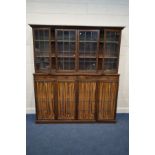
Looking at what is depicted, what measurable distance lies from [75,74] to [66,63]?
1.22 feet

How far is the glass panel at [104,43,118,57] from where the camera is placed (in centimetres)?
382

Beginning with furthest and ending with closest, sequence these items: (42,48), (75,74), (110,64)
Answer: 1. (110,64)
2. (42,48)
3. (75,74)

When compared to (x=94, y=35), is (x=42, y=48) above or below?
below

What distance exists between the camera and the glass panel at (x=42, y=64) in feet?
12.5

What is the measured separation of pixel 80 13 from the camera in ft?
13.4

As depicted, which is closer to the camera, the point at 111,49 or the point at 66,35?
the point at 66,35

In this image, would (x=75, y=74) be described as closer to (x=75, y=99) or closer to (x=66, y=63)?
(x=66, y=63)

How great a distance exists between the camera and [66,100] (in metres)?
3.75

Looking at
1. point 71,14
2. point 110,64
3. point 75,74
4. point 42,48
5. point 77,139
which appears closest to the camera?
point 77,139

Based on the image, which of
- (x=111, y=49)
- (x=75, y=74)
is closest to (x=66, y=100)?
(x=75, y=74)

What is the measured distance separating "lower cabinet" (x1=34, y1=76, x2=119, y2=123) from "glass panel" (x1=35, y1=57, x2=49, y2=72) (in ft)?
0.85
